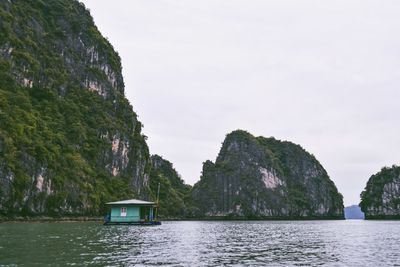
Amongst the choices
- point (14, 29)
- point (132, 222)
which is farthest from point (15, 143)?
point (14, 29)

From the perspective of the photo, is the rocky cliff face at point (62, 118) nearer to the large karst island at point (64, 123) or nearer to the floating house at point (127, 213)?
the large karst island at point (64, 123)

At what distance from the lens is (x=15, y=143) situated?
237 feet

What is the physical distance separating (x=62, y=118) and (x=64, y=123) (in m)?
1.88

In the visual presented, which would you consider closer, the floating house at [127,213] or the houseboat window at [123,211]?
the floating house at [127,213]

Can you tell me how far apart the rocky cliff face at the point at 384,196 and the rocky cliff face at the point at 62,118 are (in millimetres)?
112640

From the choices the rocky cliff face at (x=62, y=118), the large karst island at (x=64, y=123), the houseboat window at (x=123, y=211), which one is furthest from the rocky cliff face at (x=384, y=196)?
the houseboat window at (x=123, y=211)

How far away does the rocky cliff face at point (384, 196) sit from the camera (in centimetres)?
18750

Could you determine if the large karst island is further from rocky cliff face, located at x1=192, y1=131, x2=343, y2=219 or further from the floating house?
the floating house

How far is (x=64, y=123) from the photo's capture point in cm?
10056

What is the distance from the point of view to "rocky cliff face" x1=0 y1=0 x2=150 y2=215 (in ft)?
243

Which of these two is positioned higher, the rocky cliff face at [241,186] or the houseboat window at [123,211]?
the rocky cliff face at [241,186]

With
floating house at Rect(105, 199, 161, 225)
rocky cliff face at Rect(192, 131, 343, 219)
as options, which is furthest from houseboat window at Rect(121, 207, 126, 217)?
rocky cliff face at Rect(192, 131, 343, 219)

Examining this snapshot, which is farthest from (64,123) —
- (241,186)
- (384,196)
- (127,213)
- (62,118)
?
(384,196)

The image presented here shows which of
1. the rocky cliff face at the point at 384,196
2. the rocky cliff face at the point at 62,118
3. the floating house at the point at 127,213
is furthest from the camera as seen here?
the rocky cliff face at the point at 384,196
